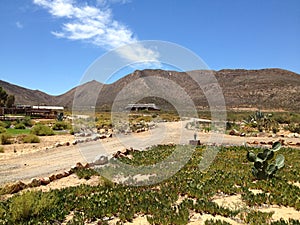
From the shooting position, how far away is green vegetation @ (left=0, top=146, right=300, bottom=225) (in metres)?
7.05

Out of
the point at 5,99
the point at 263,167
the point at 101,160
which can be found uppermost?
the point at 5,99

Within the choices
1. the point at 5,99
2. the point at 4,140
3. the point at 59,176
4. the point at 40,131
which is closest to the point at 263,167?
the point at 59,176

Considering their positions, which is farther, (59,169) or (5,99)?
(5,99)

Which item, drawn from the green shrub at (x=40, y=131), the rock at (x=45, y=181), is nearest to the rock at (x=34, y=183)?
the rock at (x=45, y=181)

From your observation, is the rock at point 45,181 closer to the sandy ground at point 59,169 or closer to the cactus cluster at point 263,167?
the sandy ground at point 59,169

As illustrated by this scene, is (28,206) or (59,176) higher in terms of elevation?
(28,206)

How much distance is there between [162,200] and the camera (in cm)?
820

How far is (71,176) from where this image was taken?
11.8 m

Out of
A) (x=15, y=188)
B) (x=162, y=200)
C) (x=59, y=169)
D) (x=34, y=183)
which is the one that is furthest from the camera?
(x=59, y=169)

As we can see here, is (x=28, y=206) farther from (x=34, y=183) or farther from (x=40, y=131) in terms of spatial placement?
(x=40, y=131)

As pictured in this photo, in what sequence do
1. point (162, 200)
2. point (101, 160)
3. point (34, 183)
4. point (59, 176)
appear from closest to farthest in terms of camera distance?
point (162, 200) < point (34, 183) < point (59, 176) < point (101, 160)

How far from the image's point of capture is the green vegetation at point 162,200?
278 inches

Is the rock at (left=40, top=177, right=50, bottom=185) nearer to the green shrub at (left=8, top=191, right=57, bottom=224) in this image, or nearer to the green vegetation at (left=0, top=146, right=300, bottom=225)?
the green vegetation at (left=0, top=146, right=300, bottom=225)

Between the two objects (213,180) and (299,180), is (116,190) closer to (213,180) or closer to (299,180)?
(213,180)
